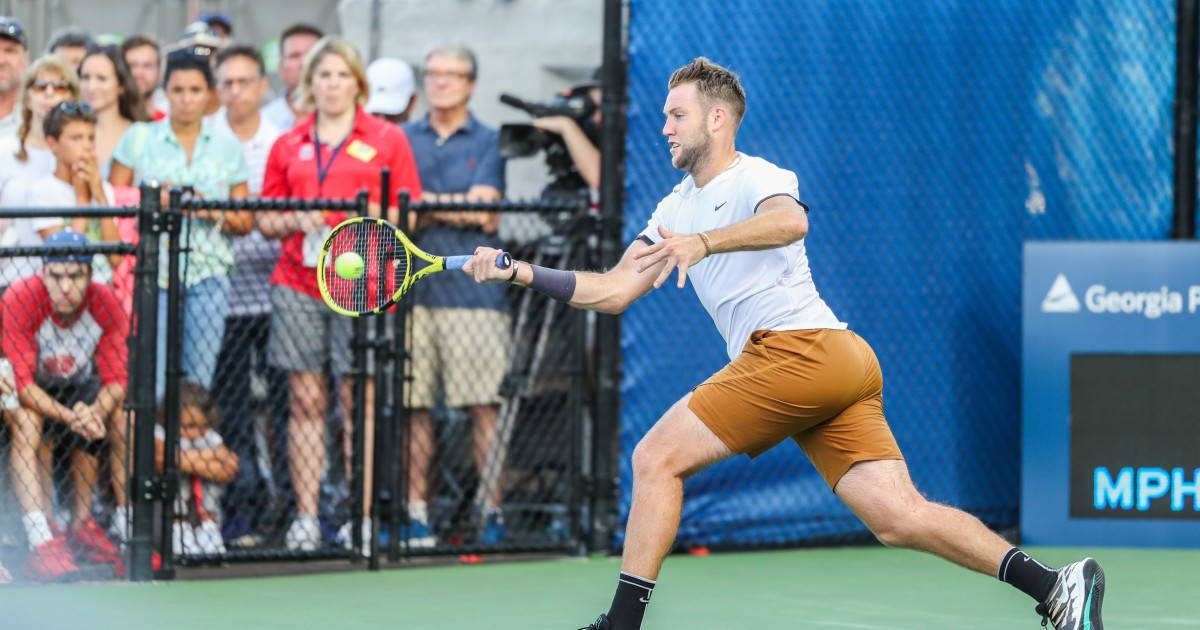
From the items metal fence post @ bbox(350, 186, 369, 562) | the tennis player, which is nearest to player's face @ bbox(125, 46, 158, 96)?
metal fence post @ bbox(350, 186, 369, 562)

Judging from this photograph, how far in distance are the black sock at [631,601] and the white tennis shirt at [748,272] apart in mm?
860

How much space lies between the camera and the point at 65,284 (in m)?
7.59

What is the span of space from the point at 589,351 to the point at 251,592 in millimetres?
2081

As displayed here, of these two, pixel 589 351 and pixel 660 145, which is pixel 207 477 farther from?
pixel 660 145

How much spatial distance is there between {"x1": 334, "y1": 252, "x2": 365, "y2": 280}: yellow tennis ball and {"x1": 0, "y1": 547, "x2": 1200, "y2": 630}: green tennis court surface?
136 centimetres

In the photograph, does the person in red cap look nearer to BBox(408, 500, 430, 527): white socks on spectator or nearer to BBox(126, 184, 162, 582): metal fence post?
BBox(126, 184, 162, 582): metal fence post

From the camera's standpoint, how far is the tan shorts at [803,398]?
5.43 metres

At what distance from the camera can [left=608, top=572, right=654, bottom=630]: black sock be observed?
5.30 meters

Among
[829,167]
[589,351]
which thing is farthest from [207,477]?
[829,167]

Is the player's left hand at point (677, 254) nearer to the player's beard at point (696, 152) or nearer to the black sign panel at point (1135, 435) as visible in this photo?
the player's beard at point (696, 152)

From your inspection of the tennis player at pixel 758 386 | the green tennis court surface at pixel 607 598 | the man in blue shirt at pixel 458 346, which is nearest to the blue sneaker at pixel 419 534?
the man in blue shirt at pixel 458 346

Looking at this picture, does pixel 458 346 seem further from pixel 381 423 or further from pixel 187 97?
pixel 187 97

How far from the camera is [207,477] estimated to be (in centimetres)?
791

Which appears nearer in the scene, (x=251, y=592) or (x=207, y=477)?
(x=251, y=592)
